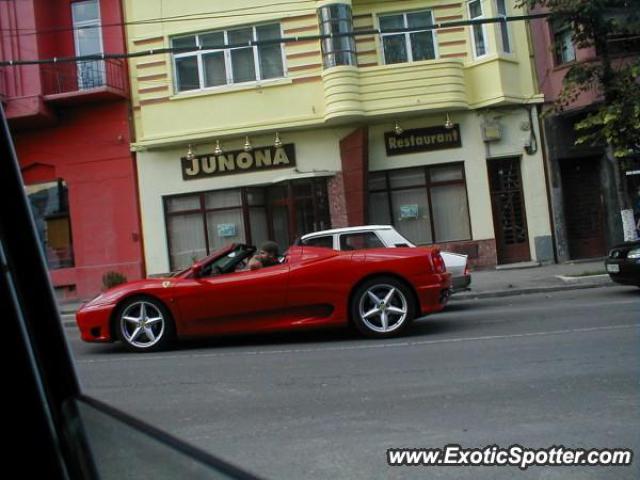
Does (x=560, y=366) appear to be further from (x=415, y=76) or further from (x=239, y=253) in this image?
(x=415, y=76)

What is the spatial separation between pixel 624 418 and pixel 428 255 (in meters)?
4.21

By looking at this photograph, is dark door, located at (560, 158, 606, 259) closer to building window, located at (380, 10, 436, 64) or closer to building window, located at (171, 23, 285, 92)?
building window, located at (380, 10, 436, 64)

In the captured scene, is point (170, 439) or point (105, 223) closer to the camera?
point (170, 439)

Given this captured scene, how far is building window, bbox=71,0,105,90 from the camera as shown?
1820cm

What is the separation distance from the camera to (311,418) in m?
5.33

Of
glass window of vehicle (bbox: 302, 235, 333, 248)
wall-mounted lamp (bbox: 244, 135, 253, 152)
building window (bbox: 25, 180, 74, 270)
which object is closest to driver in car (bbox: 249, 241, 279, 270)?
glass window of vehicle (bbox: 302, 235, 333, 248)

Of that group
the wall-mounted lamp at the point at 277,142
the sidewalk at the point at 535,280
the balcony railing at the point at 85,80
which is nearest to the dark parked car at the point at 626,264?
the sidewalk at the point at 535,280

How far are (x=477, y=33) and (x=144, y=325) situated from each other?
12836mm

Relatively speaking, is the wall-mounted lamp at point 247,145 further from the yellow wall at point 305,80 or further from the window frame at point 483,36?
the window frame at point 483,36

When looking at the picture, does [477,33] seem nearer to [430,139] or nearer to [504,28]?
[504,28]

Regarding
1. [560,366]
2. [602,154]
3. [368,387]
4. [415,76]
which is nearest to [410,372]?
[368,387]

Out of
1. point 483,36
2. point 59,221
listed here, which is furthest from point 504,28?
point 59,221

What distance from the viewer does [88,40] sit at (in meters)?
18.6

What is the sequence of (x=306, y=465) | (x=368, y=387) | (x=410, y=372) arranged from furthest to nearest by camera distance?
(x=410, y=372)
(x=368, y=387)
(x=306, y=465)
